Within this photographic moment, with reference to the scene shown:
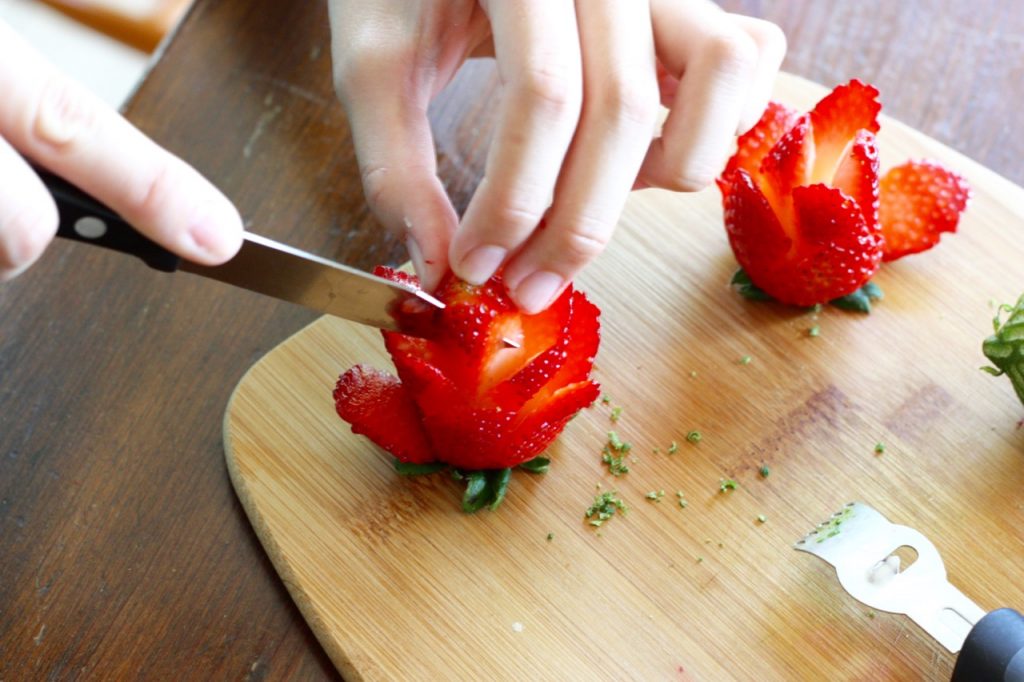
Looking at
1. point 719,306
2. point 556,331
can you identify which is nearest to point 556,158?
point 556,331

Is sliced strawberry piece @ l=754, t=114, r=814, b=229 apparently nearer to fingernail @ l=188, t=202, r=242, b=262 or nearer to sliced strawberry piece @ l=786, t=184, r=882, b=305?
sliced strawberry piece @ l=786, t=184, r=882, b=305

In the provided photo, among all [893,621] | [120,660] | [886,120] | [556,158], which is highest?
[556,158]

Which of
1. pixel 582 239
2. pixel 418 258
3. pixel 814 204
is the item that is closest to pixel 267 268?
pixel 418 258

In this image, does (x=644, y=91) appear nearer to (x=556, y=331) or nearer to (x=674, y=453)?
(x=556, y=331)

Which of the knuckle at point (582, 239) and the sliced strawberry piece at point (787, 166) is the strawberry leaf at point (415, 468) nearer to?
the knuckle at point (582, 239)

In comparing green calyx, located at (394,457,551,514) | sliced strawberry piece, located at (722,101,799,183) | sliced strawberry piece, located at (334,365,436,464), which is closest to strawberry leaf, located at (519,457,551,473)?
green calyx, located at (394,457,551,514)

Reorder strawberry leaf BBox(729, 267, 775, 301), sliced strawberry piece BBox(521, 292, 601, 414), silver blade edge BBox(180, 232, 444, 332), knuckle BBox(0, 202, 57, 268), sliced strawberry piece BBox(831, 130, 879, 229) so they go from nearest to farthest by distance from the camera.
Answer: knuckle BBox(0, 202, 57, 268), silver blade edge BBox(180, 232, 444, 332), sliced strawberry piece BBox(521, 292, 601, 414), sliced strawberry piece BBox(831, 130, 879, 229), strawberry leaf BBox(729, 267, 775, 301)

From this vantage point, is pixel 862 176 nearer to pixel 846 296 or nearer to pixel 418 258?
pixel 846 296
